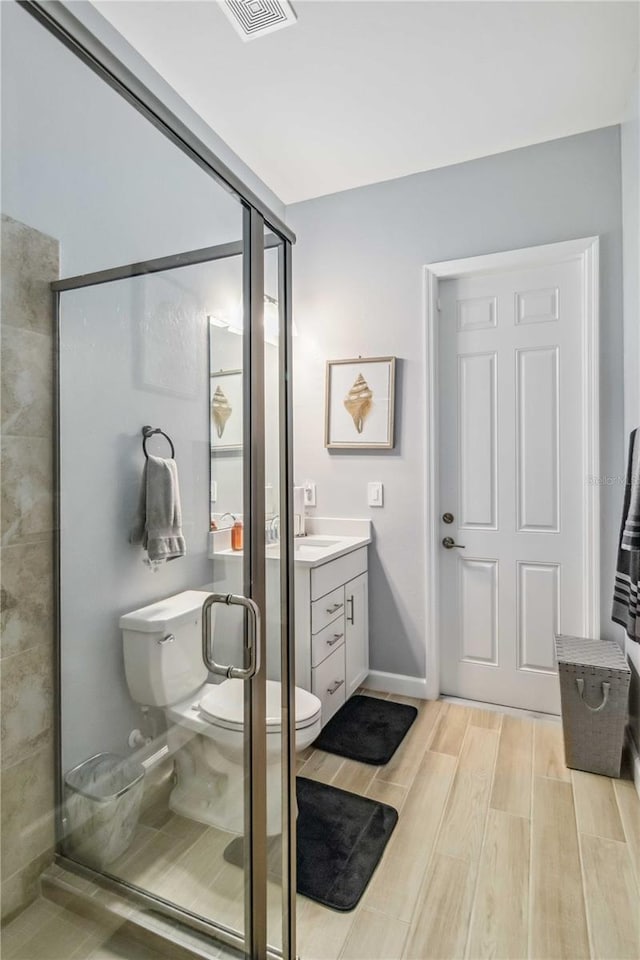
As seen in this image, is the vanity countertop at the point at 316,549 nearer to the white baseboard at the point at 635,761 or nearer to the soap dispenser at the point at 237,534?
the soap dispenser at the point at 237,534

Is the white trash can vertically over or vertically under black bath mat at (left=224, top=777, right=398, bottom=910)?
over

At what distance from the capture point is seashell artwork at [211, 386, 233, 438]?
104 cm

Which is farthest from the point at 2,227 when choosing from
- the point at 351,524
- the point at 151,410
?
the point at 351,524

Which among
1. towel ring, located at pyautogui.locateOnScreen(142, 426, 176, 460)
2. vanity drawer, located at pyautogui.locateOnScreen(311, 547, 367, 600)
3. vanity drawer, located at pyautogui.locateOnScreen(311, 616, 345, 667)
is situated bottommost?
vanity drawer, located at pyautogui.locateOnScreen(311, 616, 345, 667)

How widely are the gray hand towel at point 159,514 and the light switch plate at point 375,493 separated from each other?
188cm

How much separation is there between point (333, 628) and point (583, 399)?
1.61 metres

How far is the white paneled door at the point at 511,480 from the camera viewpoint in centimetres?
243

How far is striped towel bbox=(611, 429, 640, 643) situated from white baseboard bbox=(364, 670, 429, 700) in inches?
43.2

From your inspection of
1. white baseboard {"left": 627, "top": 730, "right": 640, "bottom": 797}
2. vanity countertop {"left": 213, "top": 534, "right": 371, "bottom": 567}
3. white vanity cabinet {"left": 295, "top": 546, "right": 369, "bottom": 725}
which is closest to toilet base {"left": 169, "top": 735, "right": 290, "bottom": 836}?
vanity countertop {"left": 213, "top": 534, "right": 371, "bottom": 567}

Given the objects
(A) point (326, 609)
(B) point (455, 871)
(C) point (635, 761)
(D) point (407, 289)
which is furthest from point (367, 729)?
(D) point (407, 289)

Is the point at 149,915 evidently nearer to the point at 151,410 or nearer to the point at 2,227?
the point at 151,410

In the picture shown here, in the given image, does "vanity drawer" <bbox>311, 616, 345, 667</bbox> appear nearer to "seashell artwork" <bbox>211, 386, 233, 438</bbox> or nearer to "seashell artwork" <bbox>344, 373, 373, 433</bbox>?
"seashell artwork" <bbox>344, 373, 373, 433</bbox>

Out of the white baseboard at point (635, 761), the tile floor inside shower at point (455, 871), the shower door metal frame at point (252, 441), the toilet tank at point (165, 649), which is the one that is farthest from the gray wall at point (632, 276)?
the toilet tank at point (165, 649)

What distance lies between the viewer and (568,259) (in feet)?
7.88
